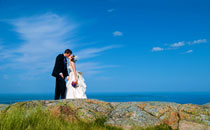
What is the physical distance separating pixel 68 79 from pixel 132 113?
4363 mm

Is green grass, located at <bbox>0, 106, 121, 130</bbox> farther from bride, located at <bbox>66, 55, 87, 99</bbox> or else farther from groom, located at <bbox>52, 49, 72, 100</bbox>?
bride, located at <bbox>66, 55, 87, 99</bbox>

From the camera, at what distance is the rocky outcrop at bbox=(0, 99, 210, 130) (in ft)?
21.0

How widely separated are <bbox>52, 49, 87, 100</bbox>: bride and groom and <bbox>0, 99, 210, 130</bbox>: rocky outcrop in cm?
178

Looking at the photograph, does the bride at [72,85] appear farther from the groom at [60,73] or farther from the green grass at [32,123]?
the green grass at [32,123]

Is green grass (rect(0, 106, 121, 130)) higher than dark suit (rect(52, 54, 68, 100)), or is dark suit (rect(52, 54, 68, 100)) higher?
dark suit (rect(52, 54, 68, 100))

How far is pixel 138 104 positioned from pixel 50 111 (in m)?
3.64

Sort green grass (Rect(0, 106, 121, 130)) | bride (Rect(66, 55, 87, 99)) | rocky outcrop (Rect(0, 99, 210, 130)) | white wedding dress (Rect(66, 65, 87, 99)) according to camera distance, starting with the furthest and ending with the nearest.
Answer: white wedding dress (Rect(66, 65, 87, 99))
bride (Rect(66, 55, 87, 99))
rocky outcrop (Rect(0, 99, 210, 130))
green grass (Rect(0, 106, 121, 130))

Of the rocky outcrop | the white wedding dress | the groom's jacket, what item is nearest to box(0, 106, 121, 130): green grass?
the rocky outcrop

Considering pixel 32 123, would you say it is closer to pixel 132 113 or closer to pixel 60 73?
pixel 132 113

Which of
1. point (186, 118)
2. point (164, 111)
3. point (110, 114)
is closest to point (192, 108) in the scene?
point (186, 118)

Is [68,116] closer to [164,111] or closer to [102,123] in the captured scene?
[102,123]

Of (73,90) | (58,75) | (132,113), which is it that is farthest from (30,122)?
(73,90)

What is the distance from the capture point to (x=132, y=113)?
672 cm

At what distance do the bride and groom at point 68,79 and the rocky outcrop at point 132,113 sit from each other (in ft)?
5.83
